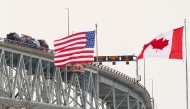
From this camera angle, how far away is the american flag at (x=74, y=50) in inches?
3430

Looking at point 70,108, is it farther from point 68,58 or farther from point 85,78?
point 68,58

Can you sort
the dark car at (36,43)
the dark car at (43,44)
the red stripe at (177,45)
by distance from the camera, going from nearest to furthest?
the red stripe at (177,45)
the dark car at (36,43)
the dark car at (43,44)

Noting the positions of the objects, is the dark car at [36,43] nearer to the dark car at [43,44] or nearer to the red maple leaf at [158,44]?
the dark car at [43,44]

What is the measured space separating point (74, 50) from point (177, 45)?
28064 millimetres

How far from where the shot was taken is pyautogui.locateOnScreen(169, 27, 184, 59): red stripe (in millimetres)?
60406

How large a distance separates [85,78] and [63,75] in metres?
4.15

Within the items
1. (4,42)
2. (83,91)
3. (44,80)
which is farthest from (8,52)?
(83,91)

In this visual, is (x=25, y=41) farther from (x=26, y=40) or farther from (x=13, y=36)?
(x=13, y=36)

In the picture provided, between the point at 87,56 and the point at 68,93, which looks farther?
the point at 68,93

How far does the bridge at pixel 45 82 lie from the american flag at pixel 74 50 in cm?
633

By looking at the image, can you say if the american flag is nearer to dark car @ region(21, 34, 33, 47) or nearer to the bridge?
the bridge

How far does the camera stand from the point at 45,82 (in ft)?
364

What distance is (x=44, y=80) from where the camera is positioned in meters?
110

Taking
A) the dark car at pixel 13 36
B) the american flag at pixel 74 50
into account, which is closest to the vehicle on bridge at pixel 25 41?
the dark car at pixel 13 36
